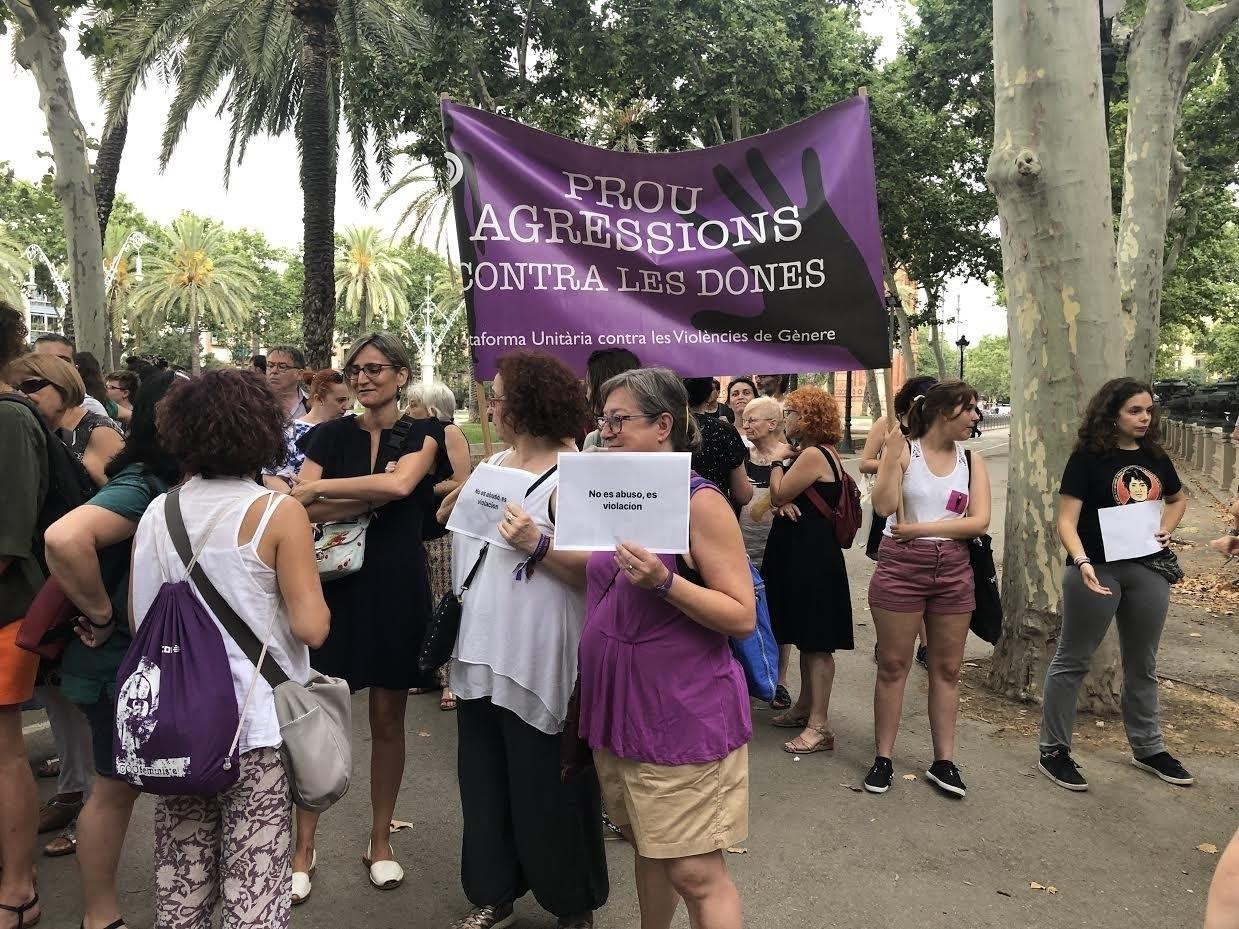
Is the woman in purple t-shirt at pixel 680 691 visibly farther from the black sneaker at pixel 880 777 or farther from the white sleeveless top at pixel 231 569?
the black sneaker at pixel 880 777

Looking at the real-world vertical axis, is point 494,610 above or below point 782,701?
above

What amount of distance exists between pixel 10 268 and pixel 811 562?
148ft

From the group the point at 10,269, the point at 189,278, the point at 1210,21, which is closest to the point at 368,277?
the point at 189,278

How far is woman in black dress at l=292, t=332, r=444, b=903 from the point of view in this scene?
10.3ft

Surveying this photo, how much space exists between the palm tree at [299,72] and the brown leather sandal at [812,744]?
11.4 m

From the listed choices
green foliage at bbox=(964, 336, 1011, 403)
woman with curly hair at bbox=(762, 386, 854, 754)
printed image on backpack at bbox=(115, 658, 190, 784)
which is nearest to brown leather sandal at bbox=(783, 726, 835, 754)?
woman with curly hair at bbox=(762, 386, 854, 754)

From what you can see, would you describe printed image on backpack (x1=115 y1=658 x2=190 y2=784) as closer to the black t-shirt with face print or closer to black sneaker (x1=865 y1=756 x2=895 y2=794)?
black sneaker (x1=865 y1=756 x2=895 y2=794)

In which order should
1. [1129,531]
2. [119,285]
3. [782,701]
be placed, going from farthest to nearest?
[119,285] → [782,701] → [1129,531]

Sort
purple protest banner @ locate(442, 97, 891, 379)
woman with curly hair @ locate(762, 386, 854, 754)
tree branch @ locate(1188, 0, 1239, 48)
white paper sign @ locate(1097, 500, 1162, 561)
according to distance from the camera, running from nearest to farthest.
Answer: white paper sign @ locate(1097, 500, 1162, 561)
purple protest banner @ locate(442, 97, 891, 379)
woman with curly hair @ locate(762, 386, 854, 754)
tree branch @ locate(1188, 0, 1239, 48)

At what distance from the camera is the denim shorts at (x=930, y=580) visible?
4.04 metres

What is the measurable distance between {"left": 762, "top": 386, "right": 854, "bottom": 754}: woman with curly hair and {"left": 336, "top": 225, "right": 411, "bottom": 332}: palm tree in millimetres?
60841

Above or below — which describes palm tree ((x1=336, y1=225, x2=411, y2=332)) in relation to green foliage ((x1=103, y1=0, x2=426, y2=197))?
above

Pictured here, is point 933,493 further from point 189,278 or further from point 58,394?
point 189,278

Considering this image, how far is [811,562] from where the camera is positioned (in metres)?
4.59
